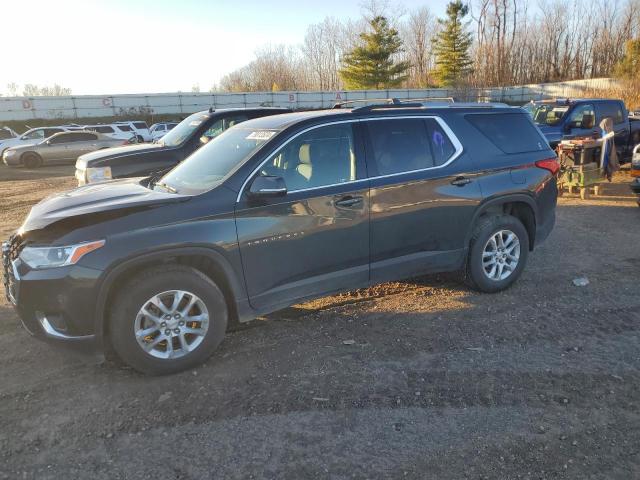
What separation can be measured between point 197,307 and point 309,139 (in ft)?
5.32

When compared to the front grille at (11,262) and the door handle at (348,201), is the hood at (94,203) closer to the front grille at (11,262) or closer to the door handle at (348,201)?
the front grille at (11,262)

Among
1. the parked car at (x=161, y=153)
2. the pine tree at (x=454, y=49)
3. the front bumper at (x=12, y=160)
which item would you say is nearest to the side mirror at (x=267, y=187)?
the parked car at (x=161, y=153)

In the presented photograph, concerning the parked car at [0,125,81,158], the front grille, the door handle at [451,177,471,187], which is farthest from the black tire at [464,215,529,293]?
the parked car at [0,125,81,158]

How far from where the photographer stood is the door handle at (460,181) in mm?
4586

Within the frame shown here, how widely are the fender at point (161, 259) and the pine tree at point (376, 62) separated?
169ft

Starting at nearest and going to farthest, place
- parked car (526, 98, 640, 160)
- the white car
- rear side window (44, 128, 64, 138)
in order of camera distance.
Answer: parked car (526, 98, 640, 160), rear side window (44, 128, 64, 138), the white car

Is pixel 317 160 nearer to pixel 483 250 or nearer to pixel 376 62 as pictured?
pixel 483 250

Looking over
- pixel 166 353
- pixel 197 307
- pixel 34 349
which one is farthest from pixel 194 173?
pixel 34 349

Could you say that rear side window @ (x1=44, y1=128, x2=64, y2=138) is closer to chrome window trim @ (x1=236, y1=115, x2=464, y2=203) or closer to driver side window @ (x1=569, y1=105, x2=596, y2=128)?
driver side window @ (x1=569, y1=105, x2=596, y2=128)

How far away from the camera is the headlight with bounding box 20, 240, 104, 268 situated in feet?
10.6

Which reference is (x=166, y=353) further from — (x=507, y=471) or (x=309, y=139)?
(x=507, y=471)

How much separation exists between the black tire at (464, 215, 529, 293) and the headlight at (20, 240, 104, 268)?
3418 mm

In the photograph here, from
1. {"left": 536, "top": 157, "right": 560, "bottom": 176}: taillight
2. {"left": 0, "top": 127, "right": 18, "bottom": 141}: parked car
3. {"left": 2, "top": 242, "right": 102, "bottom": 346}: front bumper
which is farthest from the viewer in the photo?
{"left": 0, "top": 127, "right": 18, "bottom": 141}: parked car

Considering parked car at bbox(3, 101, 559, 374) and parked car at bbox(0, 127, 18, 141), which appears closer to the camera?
parked car at bbox(3, 101, 559, 374)
